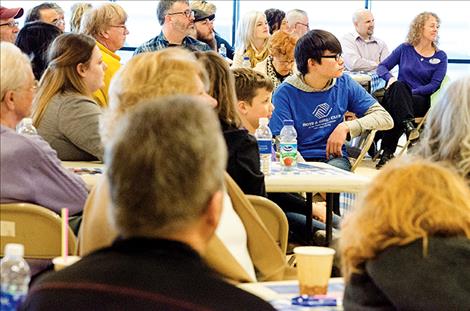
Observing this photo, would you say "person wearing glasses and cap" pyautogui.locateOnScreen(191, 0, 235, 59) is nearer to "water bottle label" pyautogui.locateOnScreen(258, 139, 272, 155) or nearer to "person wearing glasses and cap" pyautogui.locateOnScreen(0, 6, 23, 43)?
"person wearing glasses and cap" pyautogui.locateOnScreen(0, 6, 23, 43)

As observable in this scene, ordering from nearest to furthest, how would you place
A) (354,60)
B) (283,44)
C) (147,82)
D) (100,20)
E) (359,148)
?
(147,82) → (100,20) → (283,44) → (359,148) → (354,60)

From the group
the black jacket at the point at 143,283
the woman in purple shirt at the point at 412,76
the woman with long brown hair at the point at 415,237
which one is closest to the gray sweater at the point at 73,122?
the woman with long brown hair at the point at 415,237

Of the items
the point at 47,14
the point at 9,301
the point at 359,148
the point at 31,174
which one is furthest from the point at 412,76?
the point at 9,301

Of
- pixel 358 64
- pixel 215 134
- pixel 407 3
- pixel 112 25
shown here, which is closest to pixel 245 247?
pixel 215 134

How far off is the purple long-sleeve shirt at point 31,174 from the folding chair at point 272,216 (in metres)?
0.69

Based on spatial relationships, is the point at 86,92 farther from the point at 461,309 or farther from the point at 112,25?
the point at 461,309

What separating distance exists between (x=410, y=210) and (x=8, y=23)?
4.64 meters

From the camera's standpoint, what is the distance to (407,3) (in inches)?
488

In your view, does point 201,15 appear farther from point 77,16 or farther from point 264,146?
point 264,146

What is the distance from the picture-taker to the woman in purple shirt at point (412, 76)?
9.02 meters

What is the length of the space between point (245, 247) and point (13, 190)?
0.96 metres

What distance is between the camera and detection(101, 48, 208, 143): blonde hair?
8.87ft

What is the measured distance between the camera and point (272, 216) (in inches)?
142

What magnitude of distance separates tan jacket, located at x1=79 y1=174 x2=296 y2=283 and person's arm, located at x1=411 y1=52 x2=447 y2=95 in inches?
257
